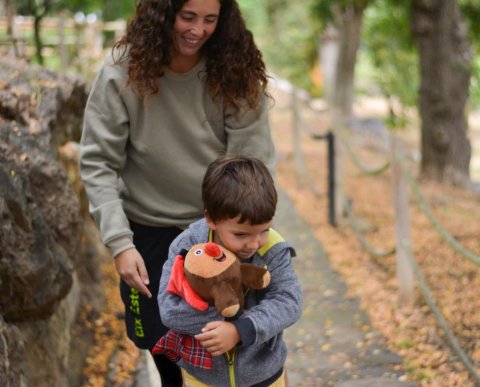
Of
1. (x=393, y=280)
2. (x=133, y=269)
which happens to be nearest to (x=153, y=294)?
(x=133, y=269)

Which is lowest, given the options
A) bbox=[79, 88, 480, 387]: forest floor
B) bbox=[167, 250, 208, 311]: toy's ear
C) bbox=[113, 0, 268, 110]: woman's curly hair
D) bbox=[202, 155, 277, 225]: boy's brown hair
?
bbox=[79, 88, 480, 387]: forest floor

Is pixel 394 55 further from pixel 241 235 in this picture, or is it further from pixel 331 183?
pixel 241 235

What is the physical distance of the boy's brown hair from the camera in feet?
6.22

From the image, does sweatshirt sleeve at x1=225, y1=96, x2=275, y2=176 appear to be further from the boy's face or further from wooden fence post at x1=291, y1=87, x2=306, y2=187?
wooden fence post at x1=291, y1=87, x2=306, y2=187

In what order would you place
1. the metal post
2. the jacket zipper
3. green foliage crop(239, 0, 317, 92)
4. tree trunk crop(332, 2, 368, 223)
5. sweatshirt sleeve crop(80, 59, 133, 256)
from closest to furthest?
1. the jacket zipper
2. sweatshirt sleeve crop(80, 59, 133, 256)
3. the metal post
4. tree trunk crop(332, 2, 368, 223)
5. green foliage crop(239, 0, 317, 92)

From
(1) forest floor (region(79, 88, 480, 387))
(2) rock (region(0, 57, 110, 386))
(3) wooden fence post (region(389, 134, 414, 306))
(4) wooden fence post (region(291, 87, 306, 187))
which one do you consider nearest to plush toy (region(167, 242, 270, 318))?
(2) rock (region(0, 57, 110, 386))

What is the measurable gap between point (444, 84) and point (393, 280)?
4298mm

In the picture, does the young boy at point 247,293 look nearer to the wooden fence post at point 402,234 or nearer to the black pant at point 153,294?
the black pant at point 153,294

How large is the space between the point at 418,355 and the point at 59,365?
6.77 ft

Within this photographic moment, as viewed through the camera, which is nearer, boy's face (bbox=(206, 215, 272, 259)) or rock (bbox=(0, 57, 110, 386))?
boy's face (bbox=(206, 215, 272, 259))

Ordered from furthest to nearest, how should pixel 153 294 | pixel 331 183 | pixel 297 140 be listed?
1. pixel 297 140
2. pixel 331 183
3. pixel 153 294

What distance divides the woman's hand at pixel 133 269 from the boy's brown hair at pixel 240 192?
45 cm

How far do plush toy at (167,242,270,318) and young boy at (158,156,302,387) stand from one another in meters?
0.04

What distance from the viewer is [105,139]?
2420mm
